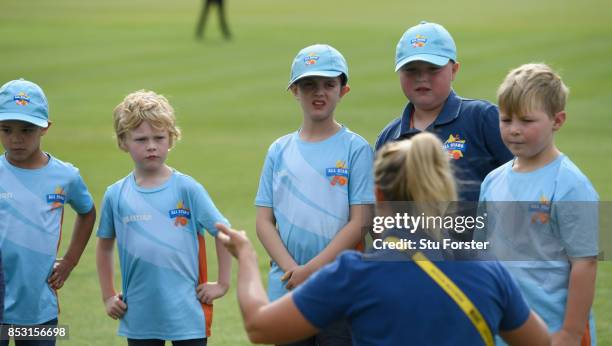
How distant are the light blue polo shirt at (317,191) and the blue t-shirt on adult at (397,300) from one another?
1.99 metres

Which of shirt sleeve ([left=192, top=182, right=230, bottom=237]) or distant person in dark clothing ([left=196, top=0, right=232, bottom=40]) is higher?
distant person in dark clothing ([left=196, top=0, right=232, bottom=40])

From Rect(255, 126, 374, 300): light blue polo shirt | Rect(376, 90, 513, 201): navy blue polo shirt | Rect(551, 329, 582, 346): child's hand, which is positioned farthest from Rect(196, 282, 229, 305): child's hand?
Rect(551, 329, 582, 346): child's hand

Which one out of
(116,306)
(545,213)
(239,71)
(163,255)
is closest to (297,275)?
(163,255)

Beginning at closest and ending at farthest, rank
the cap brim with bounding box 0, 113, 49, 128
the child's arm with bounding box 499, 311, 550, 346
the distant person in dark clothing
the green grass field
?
the child's arm with bounding box 499, 311, 550, 346, the cap brim with bounding box 0, 113, 49, 128, the green grass field, the distant person in dark clothing

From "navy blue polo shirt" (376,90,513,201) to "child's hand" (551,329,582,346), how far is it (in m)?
1.06

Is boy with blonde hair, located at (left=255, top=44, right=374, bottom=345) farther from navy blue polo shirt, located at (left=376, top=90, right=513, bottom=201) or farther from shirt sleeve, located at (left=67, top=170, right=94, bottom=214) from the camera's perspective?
shirt sleeve, located at (left=67, top=170, right=94, bottom=214)

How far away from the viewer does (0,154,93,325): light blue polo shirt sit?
5.61 meters

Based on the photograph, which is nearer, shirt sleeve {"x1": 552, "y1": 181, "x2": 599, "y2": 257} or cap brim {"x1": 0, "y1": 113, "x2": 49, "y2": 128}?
shirt sleeve {"x1": 552, "y1": 181, "x2": 599, "y2": 257}

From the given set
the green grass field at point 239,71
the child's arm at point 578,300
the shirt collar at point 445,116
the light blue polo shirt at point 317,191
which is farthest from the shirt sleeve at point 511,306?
the green grass field at point 239,71

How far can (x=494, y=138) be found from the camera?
538cm

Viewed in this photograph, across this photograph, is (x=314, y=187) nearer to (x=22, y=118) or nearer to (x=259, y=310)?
(x=22, y=118)

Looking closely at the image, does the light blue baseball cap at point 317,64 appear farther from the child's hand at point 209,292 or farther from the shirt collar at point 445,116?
the child's hand at point 209,292

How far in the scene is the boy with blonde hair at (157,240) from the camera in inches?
214

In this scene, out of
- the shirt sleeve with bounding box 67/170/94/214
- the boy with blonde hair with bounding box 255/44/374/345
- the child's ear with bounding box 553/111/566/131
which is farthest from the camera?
the shirt sleeve with bounding box 67/170/94/214
